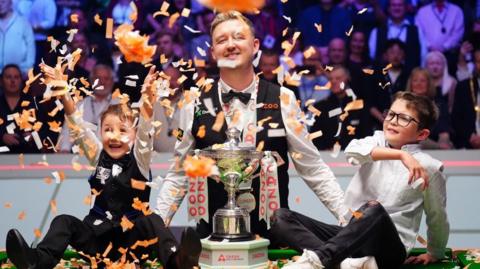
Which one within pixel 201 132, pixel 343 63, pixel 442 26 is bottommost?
pixel 201 132

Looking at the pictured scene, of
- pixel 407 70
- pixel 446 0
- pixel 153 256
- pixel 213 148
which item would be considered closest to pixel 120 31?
pixel 213 148

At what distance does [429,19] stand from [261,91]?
405 cm

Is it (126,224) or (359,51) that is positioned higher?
(359,51)

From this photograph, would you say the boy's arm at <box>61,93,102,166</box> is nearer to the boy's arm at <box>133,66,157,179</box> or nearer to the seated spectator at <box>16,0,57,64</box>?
the boy's arm at <box>133,66,157,179</box>

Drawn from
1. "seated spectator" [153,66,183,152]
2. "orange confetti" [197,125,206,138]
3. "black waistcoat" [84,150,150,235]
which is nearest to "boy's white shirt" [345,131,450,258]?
"orange confetti" [197,125,206,138]

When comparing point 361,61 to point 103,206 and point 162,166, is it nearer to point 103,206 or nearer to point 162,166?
point 162,166

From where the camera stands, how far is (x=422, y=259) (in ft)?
12.4

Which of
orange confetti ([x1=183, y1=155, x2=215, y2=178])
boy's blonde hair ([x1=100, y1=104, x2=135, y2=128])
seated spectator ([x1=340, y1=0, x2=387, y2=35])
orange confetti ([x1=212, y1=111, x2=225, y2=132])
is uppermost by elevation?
seated spectator ([x1=340, y1=0, x2=387, y2=35])

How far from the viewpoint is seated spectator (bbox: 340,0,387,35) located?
7.84 m

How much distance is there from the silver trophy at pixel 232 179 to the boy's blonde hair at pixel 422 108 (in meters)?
0.65

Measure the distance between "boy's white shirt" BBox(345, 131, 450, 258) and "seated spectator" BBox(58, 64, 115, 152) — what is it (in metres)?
3.39

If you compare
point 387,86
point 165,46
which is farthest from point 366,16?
point 165,46

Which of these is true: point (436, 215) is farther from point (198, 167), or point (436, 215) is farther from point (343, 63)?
point (343, 63)

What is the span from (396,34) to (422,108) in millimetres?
4000
